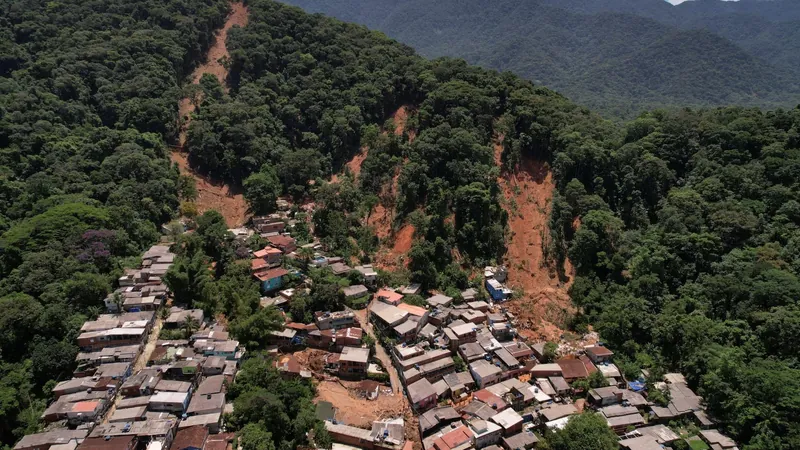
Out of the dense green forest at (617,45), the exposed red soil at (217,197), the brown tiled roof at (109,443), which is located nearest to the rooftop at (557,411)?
the brown tiled roof at (109,443)

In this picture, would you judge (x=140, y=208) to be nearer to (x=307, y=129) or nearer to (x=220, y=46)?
(x=307, y=129)

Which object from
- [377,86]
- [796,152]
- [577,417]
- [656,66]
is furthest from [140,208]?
[656,66]

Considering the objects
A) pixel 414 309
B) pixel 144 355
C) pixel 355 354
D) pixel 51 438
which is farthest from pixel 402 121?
pixel 51 438

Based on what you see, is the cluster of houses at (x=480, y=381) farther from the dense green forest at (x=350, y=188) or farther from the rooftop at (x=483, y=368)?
the dense green forest at (x=350, y=188)

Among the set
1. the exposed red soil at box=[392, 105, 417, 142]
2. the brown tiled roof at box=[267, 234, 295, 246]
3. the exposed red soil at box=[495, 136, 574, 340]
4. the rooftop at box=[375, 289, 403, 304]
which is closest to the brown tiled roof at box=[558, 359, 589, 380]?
the exposed red soil at box=[495, 136, 574, 340]

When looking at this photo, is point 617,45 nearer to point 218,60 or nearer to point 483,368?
point 218,60

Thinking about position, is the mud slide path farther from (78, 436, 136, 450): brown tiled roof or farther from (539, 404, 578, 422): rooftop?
(539, 404, 578, 422): rooftop
